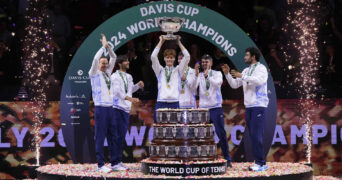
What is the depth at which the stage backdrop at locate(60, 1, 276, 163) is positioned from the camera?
11992 mm

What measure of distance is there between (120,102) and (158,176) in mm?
1507

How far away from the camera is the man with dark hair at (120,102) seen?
10.5 metres

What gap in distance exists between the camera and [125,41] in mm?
12086

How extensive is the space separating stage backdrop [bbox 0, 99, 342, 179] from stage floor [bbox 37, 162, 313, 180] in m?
1.06

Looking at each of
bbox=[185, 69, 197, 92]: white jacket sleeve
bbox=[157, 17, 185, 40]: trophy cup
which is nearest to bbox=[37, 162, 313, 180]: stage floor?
bbox=[185, 69, 197, 92]: white jacket sleeve

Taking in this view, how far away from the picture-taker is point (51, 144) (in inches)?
478

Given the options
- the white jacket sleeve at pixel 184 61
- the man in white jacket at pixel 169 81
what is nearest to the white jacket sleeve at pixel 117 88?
the man in white jacket at pixel 169 81

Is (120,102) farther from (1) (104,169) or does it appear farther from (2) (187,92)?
(2) (187,92)

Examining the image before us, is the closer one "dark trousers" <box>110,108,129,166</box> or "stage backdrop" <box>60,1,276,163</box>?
"dark trousers" <box>110,108,129,166</box>

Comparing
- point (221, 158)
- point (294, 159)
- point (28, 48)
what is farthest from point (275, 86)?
point (28, 48)

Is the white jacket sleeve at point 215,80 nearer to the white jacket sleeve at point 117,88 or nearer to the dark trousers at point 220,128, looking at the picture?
the dark trousers at point 220,128

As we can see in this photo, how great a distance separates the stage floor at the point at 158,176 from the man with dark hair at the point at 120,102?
0.31 meters

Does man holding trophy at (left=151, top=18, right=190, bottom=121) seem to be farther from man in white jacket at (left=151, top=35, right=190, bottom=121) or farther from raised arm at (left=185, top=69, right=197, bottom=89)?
raised arm at (left=185, top=69, right=197, bottom=89)

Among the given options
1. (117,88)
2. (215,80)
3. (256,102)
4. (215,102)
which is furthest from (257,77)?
(117,88)
